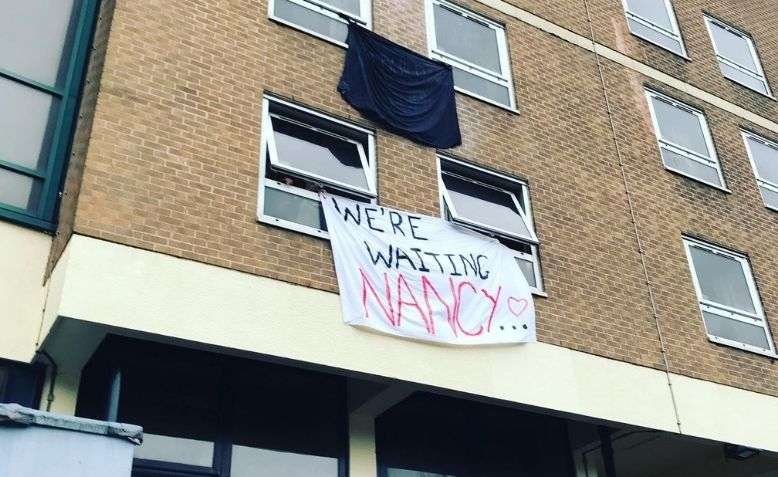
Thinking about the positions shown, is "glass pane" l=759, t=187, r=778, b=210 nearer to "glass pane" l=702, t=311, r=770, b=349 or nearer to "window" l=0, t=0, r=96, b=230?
"glass pane" l=702, t=311, r=770, b=349

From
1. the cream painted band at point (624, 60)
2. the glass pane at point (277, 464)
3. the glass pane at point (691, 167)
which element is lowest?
the glass pane at point (277, 464)

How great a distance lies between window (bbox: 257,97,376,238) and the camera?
8.20 metres

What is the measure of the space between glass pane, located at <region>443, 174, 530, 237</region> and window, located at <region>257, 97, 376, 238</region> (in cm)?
125

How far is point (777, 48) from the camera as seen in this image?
15.9 m

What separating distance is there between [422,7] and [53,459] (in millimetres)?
7524

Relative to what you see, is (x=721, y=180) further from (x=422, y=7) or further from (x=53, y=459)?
(x=53, y=459)

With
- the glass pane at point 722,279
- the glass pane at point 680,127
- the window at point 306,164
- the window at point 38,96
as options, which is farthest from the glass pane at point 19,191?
the glass pane at point 680,127

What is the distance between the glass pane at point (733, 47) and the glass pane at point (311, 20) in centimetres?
830

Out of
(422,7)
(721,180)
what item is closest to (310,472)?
(422,7)

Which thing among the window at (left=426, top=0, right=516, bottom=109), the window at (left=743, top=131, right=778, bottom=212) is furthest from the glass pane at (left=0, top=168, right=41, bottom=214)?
the window at (left=743, top=131, right=778, bottom=212)

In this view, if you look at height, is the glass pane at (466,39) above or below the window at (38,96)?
above

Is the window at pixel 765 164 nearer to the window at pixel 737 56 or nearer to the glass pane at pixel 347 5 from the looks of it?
the window at pixel 737 56

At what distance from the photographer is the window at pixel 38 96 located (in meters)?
7.95

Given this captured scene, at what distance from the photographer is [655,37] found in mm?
13805
